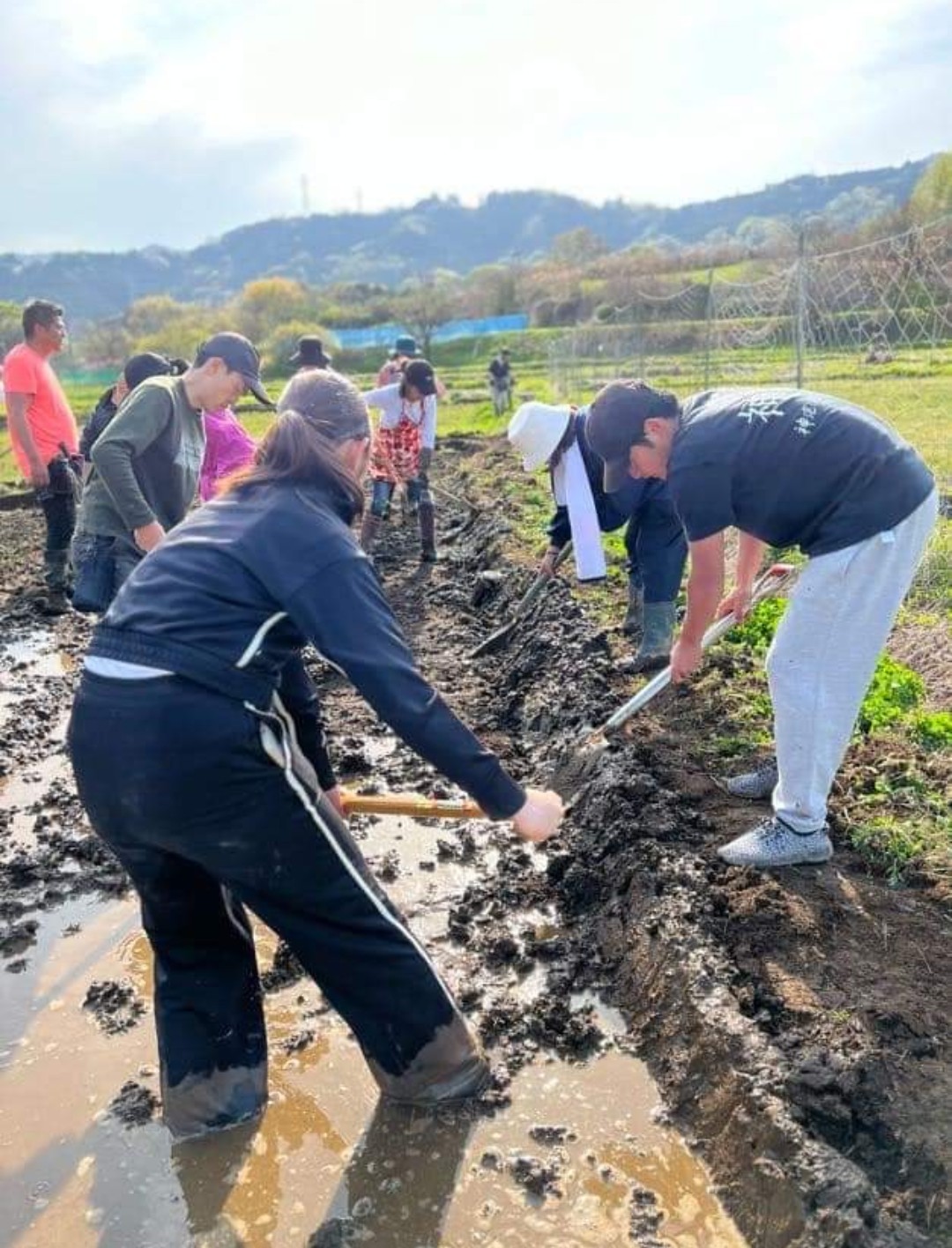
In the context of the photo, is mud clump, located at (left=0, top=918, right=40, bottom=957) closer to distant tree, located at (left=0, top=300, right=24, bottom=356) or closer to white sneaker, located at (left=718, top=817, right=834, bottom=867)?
white sneaker, located at (left=718, top=817, right=834, bottom=867)

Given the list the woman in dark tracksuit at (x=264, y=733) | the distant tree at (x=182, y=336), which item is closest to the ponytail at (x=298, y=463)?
the woman in dark tracksuit at (x=264, y=733)

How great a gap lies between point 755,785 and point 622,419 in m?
1.63

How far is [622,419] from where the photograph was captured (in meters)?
3.48

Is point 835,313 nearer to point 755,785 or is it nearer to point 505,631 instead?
point 505,631

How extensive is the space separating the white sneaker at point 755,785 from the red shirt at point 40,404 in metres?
5.16

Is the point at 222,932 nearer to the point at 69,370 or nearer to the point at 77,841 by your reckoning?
the point at 77,841

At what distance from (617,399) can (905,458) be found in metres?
0.93

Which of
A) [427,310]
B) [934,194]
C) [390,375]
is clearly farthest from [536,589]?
[427,310]

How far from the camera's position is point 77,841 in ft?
14.8

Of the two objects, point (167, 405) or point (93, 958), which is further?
point (167, 405)

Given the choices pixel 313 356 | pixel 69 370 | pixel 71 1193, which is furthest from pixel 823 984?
pixel 69 370

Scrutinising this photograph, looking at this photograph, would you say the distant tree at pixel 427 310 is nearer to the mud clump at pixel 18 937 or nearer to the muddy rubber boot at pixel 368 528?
the muddy rubber boot at pixel 368 528

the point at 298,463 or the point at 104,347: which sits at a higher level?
the point at 104,347

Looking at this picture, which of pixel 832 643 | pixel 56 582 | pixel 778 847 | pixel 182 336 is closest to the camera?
pixel 832 643
